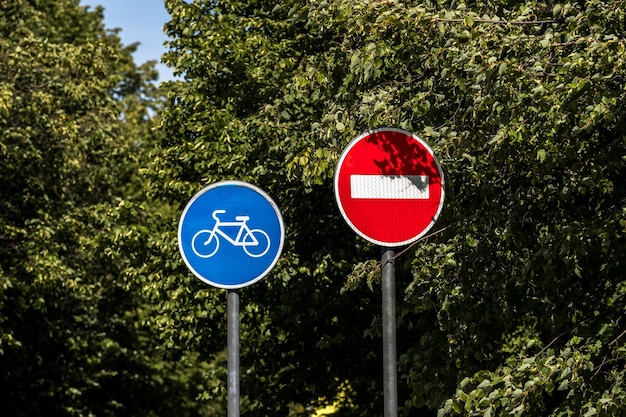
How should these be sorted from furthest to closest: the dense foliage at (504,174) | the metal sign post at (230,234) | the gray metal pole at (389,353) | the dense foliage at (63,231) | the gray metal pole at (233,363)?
the dense foliage at (63,231), the dense foliage at (504,174), the metal sign post at (230,234), the gray metal pole at (233,363), the gray metal pole at (389,353)

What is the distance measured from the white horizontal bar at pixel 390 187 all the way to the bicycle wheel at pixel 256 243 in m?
0.58

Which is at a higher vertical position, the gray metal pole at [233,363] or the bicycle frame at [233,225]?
the bicycle frame at [233,225]

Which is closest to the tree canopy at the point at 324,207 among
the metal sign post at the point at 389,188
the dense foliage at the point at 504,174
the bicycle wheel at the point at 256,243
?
the dense foliage at the point at 504,174

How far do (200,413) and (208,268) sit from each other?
34939 mm

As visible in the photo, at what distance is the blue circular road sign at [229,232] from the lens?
556cm

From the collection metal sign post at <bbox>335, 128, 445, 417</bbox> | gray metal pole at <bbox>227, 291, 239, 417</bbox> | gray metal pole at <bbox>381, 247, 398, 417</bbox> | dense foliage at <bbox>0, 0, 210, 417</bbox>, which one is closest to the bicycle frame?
gray metal pole at <bbox>227, 291, 239, 417</bbox>

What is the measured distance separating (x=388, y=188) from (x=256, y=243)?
2.44 feet

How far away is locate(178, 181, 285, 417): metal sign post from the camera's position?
5551 millimetres

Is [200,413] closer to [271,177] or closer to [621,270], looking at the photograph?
[271,177]

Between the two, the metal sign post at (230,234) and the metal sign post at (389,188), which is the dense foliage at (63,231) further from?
the metal sign post at (389,188)

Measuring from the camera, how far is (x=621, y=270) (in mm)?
7055

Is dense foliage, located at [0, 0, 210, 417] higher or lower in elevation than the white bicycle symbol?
higher

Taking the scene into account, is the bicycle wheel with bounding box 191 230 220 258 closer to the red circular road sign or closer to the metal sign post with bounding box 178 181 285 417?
the metal sign post with bounding box 178 181 285 417

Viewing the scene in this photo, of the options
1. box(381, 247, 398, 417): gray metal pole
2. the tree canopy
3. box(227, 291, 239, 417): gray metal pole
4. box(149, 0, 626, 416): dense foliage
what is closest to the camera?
box(381, 247, 398, 417): gray metal pole
